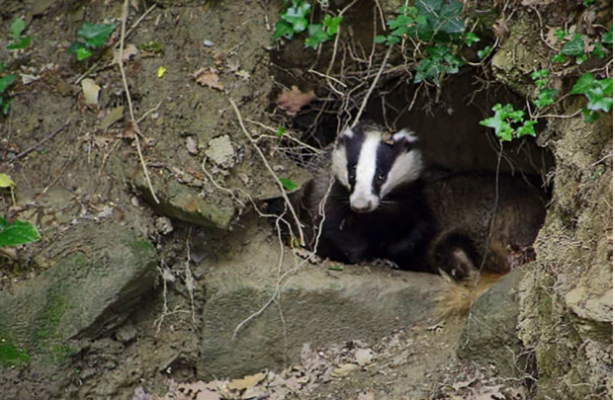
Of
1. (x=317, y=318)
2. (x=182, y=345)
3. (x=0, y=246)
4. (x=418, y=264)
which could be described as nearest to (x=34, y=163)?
(x=0, y=246)

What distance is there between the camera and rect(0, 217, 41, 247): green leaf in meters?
Result: 4.07

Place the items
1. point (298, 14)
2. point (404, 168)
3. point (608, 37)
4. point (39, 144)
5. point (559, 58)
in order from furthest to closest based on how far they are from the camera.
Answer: point (404, 168) → point (298, 14) → point (39, 144) → point (559, 58) → point (608, 37)

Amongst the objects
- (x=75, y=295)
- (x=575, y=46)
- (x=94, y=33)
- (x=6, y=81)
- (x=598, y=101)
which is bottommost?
(x=75, y=295)

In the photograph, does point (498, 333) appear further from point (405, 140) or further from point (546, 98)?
point (405, 140)

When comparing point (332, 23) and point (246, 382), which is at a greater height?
point (332, 23)

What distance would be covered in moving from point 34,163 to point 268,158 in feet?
4.05

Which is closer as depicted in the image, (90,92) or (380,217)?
(90,92)

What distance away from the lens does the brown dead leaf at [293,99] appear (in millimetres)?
5418

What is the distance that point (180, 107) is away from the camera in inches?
184

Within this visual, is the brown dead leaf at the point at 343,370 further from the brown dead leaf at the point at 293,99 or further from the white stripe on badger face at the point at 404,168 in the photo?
the brown dead leaf at the point at 293,99

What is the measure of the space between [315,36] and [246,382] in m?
1.88

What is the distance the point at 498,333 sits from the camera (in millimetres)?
4094

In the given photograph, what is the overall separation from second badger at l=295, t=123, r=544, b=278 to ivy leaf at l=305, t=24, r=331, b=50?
721 mm

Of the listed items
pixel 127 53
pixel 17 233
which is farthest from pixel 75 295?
pixel 127 53
